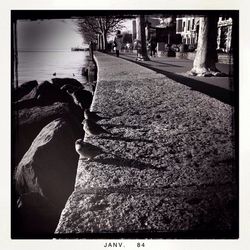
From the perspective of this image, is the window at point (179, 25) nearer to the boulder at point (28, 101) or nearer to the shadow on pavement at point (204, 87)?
the shadow on pavement at point (204, 87)

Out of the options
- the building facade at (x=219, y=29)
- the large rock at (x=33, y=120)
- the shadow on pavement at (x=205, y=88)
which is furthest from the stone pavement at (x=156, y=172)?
the building facade at (x=219, y=29)

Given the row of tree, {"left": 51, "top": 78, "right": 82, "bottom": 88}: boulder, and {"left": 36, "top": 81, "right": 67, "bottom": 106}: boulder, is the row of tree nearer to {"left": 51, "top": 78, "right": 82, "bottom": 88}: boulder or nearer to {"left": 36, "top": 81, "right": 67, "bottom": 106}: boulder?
{"left": 51, "top": 78, "right": 82, "bottom": 88}: boulder

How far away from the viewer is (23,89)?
3.12 meters

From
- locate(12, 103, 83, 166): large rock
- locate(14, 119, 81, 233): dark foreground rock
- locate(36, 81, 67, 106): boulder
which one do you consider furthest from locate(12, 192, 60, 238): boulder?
locate(36, 81, 67, 106): boulder

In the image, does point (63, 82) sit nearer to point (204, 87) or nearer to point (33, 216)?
point (33, 216)

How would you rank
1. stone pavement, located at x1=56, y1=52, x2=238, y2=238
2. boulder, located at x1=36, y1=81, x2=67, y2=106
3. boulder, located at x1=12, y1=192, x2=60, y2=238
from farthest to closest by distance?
1. boulder, located at x1=36, y1=81, x2=67, y2=106
2. boulder, located at x1=12, y1=192, x2=60, y2=238
3. stone pavement, located at x1=56, y1=52, x2=238, y2=238

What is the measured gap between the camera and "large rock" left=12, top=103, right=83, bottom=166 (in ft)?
10.1

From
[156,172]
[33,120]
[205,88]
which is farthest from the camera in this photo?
[205,88]

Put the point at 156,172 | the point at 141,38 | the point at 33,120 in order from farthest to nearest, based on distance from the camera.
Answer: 1. the point at 141,38
2. the point at 33,120
3. the point at 156,172

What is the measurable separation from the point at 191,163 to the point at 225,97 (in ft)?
2.77

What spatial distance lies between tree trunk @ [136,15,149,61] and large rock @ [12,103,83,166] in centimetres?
110

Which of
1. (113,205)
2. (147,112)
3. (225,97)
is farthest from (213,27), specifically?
(113,205)

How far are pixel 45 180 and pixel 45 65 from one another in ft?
4.12

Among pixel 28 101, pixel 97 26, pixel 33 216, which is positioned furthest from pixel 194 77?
pixel 33 216
